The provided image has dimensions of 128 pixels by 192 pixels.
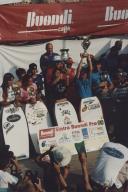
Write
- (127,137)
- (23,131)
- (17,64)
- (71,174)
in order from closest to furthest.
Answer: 1. (71,174)
2. (23,131)
3. (127,137)
4. (17,64)

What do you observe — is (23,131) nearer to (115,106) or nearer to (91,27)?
(115,106)

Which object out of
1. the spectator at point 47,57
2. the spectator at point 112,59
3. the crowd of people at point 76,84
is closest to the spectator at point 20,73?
the crowd of people at point 76,84

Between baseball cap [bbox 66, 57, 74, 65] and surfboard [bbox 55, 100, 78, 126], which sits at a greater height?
baseball cap [bbox 66, 57, 74, 65]

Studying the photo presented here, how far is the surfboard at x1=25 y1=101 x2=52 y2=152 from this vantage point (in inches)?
550

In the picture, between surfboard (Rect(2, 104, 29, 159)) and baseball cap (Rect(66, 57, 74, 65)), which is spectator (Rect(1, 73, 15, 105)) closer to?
surfboard (Rect(2, 104, 29, 159))

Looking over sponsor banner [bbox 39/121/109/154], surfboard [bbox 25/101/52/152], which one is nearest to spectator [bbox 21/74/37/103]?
surfboard [bbox 25/101/52/152]

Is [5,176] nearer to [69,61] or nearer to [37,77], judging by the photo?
[37,77]

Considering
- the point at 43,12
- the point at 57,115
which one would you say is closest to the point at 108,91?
the point at 57,115

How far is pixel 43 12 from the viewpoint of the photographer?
51.1 ft

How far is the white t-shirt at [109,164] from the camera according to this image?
436 inches

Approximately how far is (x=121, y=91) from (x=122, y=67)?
0.88 m

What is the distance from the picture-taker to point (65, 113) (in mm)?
14305

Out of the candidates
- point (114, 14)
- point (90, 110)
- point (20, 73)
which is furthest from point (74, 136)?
point (114, 14)

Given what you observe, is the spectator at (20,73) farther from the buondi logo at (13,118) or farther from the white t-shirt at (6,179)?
the white t-shirt at (6,179)
